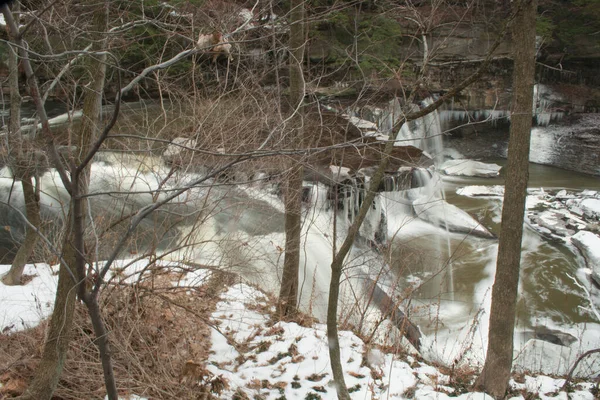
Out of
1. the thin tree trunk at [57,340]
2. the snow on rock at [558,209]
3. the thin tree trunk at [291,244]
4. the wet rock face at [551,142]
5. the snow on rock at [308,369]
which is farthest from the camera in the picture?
the wet rock face at [551,142]

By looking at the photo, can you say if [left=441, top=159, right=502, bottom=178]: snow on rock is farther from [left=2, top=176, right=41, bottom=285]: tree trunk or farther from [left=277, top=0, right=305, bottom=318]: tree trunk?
[left=2, top=176, right=41, bottom=285]: tree trunk

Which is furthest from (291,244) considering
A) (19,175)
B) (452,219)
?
(452,219)

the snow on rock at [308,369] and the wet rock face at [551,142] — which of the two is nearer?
the snow on rock at [308,369]

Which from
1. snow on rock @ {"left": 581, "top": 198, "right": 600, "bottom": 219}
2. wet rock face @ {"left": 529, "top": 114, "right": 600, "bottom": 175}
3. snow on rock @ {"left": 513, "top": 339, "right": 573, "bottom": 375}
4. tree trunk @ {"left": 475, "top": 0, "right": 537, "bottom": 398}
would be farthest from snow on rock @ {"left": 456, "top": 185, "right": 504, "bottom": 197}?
tree trunk @ {"left": 475, "top": 0, "right": 537, "bottom": 398}

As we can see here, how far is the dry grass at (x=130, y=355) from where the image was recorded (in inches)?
180

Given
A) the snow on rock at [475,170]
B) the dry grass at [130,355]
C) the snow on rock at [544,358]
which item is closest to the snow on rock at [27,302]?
the dry grass at [130,355]

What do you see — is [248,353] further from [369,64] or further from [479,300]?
[369,64]

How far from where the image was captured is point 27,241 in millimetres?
7055

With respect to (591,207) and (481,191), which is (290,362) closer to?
(481,191)

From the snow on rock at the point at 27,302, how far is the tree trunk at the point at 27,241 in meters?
0.17

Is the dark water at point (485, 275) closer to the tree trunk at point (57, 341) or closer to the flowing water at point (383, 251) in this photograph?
the flowing water at point (383, 251)

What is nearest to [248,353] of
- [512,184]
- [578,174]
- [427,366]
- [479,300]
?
[427,366]

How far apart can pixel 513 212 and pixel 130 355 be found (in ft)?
14.0

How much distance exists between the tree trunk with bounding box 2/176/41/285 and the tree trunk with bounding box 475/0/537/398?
587 centimetres
